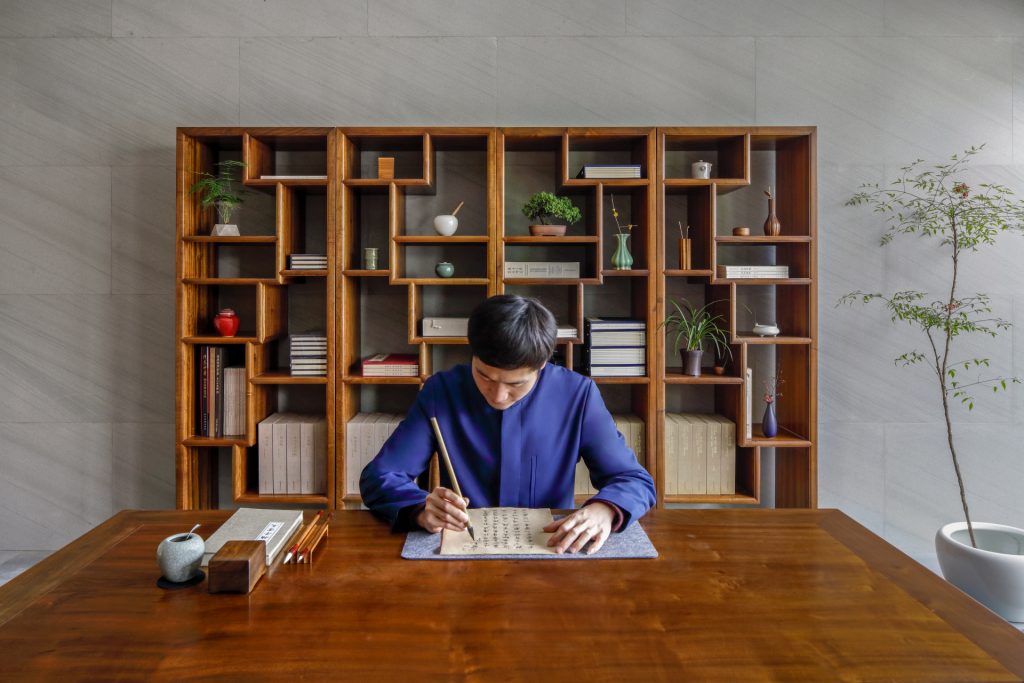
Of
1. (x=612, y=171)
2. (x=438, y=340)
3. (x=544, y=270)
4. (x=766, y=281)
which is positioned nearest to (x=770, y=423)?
(x=766, y=281)

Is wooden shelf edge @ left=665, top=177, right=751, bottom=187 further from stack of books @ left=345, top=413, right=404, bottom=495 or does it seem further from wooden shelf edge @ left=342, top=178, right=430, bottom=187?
stack of books @ left=345, top=413, right=404, bottom=495

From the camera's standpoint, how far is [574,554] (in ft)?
4.56

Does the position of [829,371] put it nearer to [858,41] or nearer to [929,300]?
[929,300]

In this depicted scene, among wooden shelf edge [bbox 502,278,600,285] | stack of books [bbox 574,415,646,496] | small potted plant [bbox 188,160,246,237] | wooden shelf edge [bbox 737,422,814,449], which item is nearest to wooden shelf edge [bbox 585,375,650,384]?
stack of books [bbox 574,415,646,496]

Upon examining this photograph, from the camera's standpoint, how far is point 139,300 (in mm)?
3229

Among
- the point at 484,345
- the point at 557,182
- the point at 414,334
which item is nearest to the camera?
the point at 484,345

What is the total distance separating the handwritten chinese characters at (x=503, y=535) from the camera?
1.39 meters

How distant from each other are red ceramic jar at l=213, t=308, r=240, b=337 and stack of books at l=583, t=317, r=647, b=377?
70.0 inches

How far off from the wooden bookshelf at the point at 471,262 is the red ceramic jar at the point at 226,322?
9 centimetres

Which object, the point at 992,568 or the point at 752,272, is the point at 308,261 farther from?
the point at 992,568

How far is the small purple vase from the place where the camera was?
9.90 ft

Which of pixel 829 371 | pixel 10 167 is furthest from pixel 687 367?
pixel 10 167

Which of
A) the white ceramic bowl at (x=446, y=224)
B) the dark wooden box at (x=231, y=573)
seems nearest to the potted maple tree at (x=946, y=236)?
the white ceramic bowl at (x=446, y=224)

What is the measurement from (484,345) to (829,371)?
2.47 meters
